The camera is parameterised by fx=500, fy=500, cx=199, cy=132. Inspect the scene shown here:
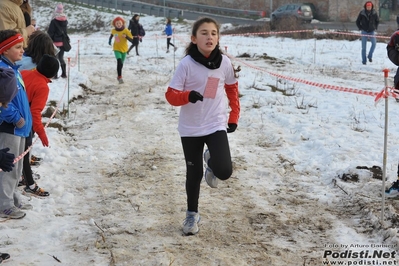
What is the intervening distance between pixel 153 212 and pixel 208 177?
2.54 feet

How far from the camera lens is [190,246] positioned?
14.1ft

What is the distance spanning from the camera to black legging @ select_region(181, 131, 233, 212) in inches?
172

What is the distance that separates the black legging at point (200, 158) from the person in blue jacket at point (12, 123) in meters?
1.54

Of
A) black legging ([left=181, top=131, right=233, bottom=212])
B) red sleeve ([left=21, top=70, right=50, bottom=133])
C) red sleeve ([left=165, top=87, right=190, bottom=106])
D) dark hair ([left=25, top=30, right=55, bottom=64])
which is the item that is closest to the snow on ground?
black legging ([left=181, top=131, right=233, bottom=212])

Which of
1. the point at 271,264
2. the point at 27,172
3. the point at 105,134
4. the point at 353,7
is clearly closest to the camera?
the point at 271,264

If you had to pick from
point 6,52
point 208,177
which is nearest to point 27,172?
point 6,52

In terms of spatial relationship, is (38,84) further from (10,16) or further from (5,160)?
(10,16)

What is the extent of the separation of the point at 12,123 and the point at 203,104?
70.0 inches

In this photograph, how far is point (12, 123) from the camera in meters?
4.62

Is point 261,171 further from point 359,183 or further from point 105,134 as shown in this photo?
point 105,134

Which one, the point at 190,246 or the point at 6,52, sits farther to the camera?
the point at 6,52

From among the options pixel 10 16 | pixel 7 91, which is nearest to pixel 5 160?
pixel 7 91

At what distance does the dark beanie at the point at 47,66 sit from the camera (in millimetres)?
5332

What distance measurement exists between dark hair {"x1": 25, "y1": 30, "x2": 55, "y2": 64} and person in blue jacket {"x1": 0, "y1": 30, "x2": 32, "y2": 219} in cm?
88
